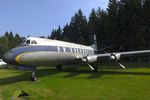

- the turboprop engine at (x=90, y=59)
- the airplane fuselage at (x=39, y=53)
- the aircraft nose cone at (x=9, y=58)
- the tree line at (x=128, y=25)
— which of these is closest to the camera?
the aircraft nose cone at (x=9, y=58)

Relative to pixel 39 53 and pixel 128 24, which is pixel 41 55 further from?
pixel 128 24

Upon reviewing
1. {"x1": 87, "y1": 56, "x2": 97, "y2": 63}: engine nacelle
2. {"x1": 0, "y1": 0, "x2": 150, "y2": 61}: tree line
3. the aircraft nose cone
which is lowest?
{"x1": 87, "y1": 56, "x2": 97, "y2": 63}: engine nacelle

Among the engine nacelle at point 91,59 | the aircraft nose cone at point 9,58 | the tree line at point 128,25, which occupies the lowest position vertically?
the engine nacelle at point 91,59

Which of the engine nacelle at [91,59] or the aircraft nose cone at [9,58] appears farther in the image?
the engine nacelle at [91,59]

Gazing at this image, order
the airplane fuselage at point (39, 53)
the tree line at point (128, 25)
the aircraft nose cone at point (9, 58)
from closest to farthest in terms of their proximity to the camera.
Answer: the aircraft nose cone at point (9, 58)
the airplane fuselage at point (39, 53)
the tree line at point (128, 25)

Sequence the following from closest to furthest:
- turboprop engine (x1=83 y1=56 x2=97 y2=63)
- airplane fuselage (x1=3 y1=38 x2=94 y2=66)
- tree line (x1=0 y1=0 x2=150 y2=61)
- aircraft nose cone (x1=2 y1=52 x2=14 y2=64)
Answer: aircraft nose cone (x1=2 y1=52 x2=14 y2=64), airplane fuselage (x1=3 y1=38 x2=94 y2=66), turboprop engine (x1=83 y1=56 x2=97 y2=63), tree line (x1=0 y1=0 x2=150 y2=61)

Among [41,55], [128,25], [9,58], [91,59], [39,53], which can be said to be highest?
[128,25]

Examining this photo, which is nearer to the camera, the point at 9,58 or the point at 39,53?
the point at 9,58

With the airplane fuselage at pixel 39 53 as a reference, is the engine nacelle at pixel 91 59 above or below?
below

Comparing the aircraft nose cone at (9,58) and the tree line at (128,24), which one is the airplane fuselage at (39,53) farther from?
the tree line at (128,24)

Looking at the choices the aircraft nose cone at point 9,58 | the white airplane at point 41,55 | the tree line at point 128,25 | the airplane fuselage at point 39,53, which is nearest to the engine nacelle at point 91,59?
the white airplane at point 41,55

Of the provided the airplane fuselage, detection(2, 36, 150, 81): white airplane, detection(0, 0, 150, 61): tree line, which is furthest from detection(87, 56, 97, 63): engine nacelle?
detection(0, 0, 150, 61): tree line

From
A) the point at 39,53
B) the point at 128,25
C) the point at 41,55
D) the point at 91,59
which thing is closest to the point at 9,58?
the point at 39,53

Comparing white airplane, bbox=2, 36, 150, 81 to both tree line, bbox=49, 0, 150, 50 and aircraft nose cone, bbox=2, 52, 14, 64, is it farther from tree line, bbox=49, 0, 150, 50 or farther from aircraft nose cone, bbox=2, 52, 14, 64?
tree line, bbox=49, 0, 150, 50
